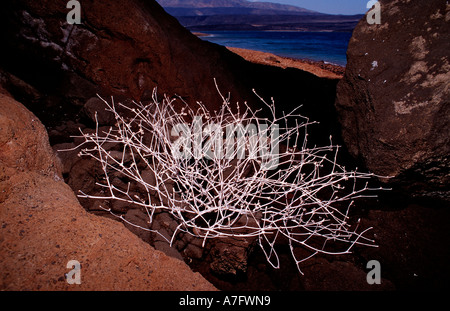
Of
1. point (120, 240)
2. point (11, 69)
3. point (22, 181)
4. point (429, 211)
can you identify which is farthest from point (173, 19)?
point (429, 211)

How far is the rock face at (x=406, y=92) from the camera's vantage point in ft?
6.40

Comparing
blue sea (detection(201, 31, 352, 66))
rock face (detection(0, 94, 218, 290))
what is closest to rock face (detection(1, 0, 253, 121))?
rock face (detection(0, 94, 218, 290))

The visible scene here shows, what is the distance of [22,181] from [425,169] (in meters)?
2.93

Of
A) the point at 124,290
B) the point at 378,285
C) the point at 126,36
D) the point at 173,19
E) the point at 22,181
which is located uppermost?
the point at 173,19

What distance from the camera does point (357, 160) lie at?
2447mm

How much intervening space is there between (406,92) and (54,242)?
8.53ft

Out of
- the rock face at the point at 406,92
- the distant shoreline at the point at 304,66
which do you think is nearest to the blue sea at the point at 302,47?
the distant shoreline at the point at 304,66

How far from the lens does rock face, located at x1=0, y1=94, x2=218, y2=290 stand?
1.19 meters

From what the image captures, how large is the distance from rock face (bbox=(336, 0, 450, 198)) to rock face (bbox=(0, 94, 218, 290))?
1800 millimetres

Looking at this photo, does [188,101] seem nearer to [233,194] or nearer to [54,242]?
[233,194]

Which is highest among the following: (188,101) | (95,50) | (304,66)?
(304,66)

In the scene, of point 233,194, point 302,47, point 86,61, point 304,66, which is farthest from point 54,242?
point 302,47

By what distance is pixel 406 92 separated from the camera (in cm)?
204

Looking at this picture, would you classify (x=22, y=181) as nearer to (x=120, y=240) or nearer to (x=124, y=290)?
(x=120, y=240)
